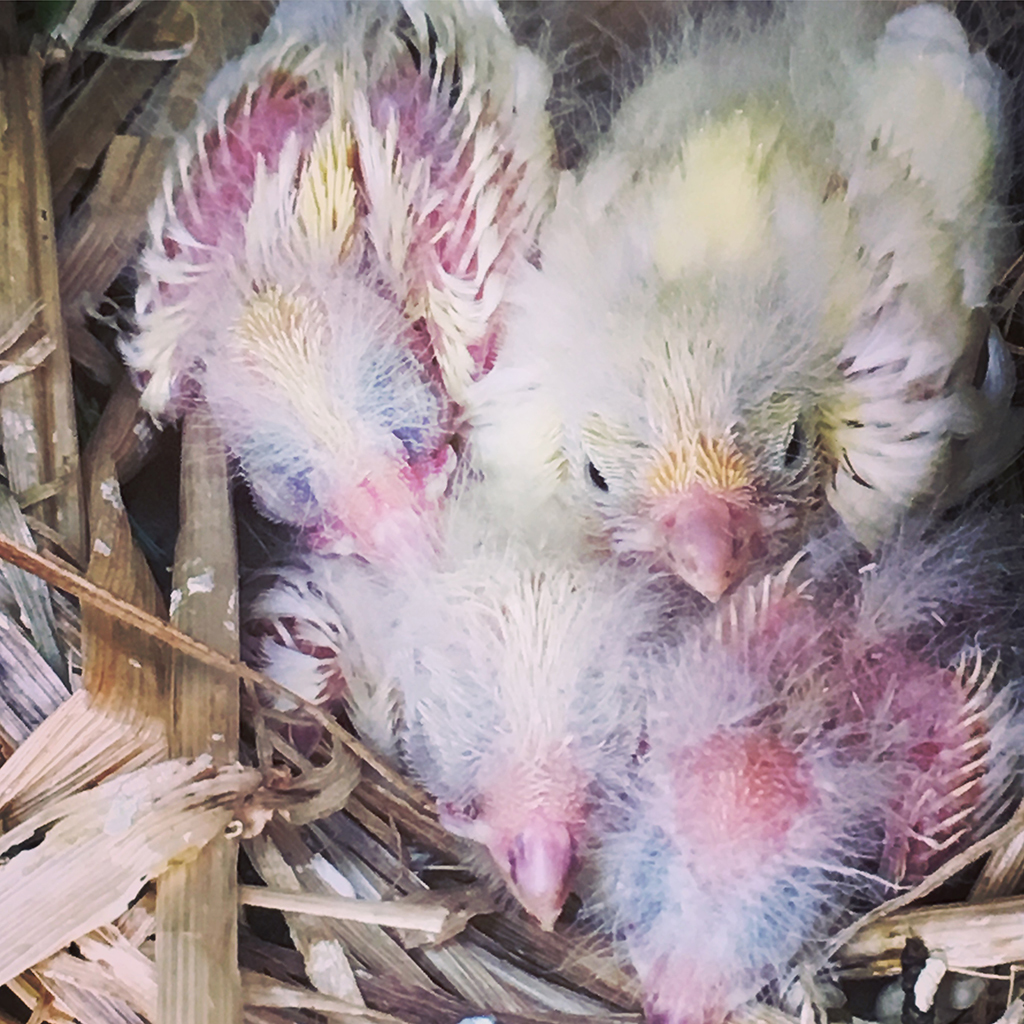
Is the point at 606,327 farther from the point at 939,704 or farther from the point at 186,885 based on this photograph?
the point at 186,885

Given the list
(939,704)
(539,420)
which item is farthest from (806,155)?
(939,704)

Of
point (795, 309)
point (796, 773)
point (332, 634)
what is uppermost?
point (795, 309)

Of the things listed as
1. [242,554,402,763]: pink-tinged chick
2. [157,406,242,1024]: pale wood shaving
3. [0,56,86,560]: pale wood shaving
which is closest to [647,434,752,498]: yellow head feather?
[242,554,402,763]: pink-tinged chick

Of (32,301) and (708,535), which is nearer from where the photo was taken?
(708,535)

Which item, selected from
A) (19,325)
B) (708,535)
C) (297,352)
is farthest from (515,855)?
(19,325)

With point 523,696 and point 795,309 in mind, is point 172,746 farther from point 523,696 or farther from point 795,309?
point 795,309

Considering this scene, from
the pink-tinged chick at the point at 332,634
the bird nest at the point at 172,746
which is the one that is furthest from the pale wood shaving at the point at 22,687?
the pink-tinged chick at the point at 332,634
